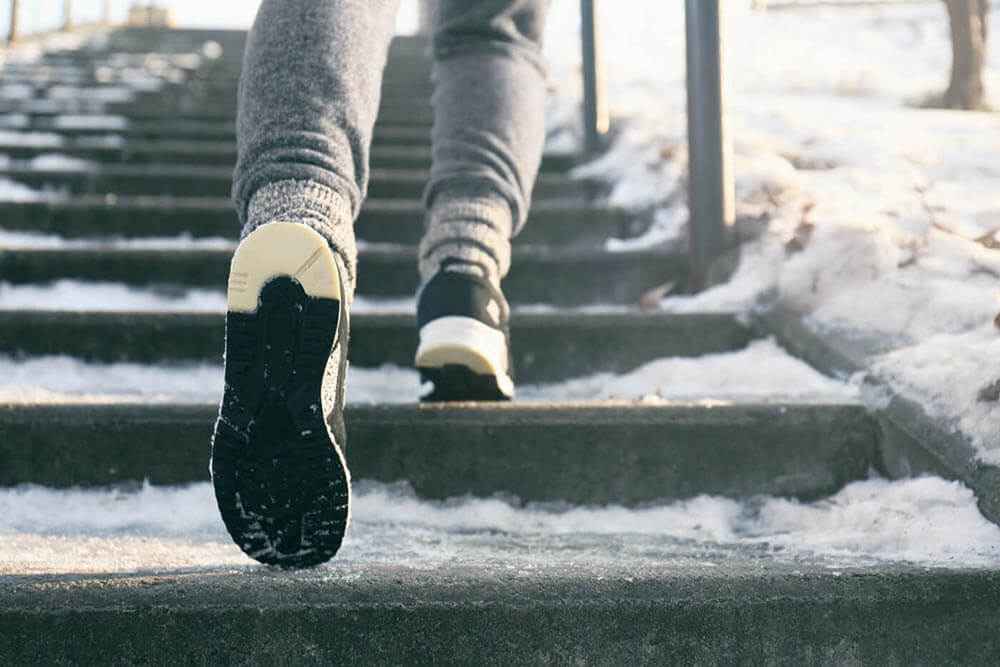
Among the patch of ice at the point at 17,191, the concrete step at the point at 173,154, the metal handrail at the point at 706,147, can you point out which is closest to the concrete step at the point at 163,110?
the concrete step at the point at 173,154

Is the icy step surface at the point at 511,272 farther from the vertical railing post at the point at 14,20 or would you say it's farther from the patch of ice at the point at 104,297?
the vertical railing post at the point at 14,20

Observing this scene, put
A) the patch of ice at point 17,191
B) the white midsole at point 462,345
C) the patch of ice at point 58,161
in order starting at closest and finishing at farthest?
the white midsole at point 462,345 → the patch of ice at point 17,191 → the patch of ice at point 58,161

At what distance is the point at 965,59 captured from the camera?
4.34 metres

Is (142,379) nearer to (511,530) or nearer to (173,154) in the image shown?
(511,530)

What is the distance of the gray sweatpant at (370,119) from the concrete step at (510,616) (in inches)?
Answer: 12.4

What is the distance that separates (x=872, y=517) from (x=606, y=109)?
2.27 m

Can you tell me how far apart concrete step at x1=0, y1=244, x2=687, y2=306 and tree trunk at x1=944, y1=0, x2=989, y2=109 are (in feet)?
9.58

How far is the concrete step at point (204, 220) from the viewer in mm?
2312

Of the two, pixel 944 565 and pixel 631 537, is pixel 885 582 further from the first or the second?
pixel 631 537

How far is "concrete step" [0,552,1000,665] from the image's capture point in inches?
30.8

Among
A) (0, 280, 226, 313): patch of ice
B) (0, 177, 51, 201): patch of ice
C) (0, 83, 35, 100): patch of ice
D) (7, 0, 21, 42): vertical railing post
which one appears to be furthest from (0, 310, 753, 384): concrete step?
(7, 0, 21, 42): vertical railing post

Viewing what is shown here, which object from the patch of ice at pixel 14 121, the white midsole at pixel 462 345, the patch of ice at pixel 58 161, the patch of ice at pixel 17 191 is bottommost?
the white midsole at pixel 462 345

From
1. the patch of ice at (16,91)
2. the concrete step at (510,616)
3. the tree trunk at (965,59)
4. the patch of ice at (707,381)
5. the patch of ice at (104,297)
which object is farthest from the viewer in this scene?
the tree trunk at (965,59)

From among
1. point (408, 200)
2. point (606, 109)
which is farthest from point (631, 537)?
point (606, 109)
